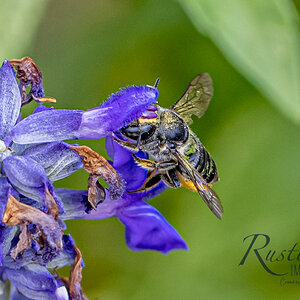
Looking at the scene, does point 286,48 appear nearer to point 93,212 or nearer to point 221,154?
point 221,154

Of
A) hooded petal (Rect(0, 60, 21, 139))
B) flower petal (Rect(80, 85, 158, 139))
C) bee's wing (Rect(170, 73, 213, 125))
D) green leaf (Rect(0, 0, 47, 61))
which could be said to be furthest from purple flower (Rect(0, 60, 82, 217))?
green leaf (Rect(0, 0, 47, 61))

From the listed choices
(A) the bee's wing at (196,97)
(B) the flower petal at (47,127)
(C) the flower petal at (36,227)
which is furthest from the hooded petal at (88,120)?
(A) the bee's wing at (196,97)

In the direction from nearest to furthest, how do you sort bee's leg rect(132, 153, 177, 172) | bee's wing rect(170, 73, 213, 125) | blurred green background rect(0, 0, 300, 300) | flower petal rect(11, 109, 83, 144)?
flower petal rect(11, 109, 83, 144), bee's leg rect(132, 153, 177, 172), bee's wing rect(170, 73, 213, 125), blurred green background rect(0, 0, 300, 300)

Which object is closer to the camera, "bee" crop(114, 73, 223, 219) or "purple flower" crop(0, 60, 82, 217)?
"purple flower" crop(0, 60, 82, 217)

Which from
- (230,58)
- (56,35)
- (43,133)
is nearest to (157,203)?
(230,58)

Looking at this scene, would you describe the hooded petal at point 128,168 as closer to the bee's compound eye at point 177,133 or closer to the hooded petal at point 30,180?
the bee's compound eye at point 177,133

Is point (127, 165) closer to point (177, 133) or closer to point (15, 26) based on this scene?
point (177, 133)

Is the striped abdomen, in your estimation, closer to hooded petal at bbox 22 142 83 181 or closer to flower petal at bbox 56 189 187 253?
flower petal at bbox 56 189 187 253
